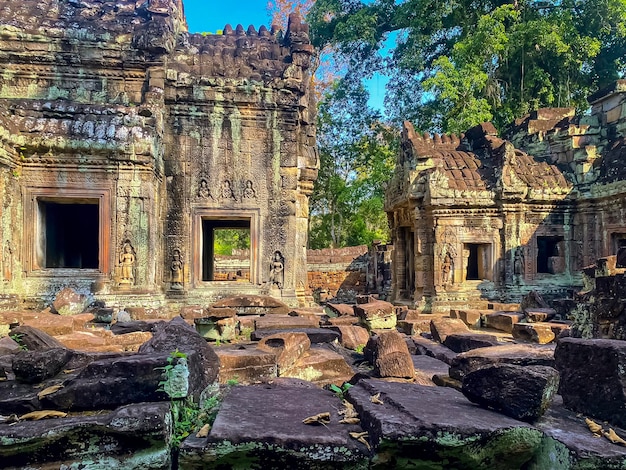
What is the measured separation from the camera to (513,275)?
12289 mm

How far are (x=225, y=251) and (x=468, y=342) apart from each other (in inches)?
1039

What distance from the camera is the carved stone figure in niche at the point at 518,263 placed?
1231 centimetres

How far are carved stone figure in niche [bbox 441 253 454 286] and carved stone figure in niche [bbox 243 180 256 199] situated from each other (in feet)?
16.0

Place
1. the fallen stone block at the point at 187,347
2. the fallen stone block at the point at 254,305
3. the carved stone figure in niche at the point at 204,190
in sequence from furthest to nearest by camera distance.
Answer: the carved stone figure in niche at the point at 204,190 → the fallen stone block at the point at 254,305 → the fallen stone block at the point at 187,347

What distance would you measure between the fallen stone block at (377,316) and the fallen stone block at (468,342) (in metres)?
2.56

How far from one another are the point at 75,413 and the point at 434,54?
2320 centimetres

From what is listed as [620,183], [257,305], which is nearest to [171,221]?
[257,305]

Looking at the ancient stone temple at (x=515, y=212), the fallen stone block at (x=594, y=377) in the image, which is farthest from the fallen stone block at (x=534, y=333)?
the fallen stone block at (x=594, y=377)

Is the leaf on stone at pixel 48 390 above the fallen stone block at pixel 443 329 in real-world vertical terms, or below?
above

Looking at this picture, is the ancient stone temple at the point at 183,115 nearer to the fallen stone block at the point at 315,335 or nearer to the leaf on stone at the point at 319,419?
the fallen stone block at the point at 315,335

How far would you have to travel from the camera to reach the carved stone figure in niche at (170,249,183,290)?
10344 mm

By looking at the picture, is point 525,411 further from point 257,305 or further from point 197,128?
point 197,128

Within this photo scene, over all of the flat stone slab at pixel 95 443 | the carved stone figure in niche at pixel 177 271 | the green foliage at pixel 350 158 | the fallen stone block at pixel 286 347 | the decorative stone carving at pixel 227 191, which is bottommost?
the fallen stone block at pixel 286 347

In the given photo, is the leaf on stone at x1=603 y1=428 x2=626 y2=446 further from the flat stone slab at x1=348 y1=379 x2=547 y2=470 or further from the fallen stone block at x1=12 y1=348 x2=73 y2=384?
the fallen stone block at x1=12 y1=348 x2=73 y2=384
